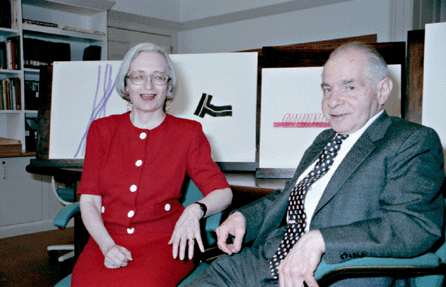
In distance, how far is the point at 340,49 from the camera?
110cm

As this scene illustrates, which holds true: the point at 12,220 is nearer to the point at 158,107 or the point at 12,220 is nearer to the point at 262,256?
the point at 158,107

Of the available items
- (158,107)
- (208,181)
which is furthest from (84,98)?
(208,181)

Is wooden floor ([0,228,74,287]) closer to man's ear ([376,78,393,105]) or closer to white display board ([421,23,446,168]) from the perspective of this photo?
man's ear ([376,78,393,105])

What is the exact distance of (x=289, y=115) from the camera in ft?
5.88

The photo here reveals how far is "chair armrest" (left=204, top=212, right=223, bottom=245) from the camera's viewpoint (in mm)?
1288

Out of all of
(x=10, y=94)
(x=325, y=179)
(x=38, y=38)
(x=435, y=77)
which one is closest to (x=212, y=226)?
(x=325, y=179)

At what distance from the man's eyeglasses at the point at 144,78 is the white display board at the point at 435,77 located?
1142 millimetres

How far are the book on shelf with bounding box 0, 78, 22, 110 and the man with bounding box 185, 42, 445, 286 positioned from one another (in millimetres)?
3007

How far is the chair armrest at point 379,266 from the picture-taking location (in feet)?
2.86

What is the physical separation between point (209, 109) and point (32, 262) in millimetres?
1967

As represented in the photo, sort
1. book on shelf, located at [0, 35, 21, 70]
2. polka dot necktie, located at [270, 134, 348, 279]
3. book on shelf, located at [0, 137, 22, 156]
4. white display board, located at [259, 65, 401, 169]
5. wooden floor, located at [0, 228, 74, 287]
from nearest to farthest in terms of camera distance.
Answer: polka dot necktie, located at [270, 134, 348, 279] → white display board, located at [259, 65, 401, 169] → wooden floor, located at [0, 228, 74, 287] → book on shelf, located at [0, 137, 22, 156] → book on shelf, located at [0, 35, 21, 70]

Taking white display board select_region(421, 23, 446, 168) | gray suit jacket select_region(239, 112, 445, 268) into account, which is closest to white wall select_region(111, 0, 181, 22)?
white display board select_region(421, 23, 446, 168)

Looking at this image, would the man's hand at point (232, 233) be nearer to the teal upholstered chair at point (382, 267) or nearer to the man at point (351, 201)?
the man at point (351, 201)

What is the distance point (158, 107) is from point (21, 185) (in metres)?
2.59
